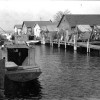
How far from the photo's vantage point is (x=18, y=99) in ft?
72.9

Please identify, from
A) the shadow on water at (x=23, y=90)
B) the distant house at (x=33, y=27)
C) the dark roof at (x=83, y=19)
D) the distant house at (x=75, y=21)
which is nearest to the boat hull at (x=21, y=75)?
the shadow on water at (x=23, y=90)

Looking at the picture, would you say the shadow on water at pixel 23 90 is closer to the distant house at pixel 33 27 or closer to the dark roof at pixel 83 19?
the dark roof at pixel 83 19

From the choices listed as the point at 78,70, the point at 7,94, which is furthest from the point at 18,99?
the point at 78,70

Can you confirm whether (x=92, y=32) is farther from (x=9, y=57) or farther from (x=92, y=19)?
(x=9, y=57)

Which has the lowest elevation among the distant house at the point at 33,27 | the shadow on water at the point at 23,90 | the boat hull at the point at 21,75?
the shadow on water at the point at 23,90

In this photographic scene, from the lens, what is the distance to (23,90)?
81.9 feet

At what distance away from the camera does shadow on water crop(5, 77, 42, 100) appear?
23123 millimetres

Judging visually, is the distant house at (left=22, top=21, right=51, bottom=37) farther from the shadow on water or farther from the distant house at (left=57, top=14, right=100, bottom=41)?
the shadow on water

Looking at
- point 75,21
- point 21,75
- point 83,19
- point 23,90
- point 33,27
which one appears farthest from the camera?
point 33,27

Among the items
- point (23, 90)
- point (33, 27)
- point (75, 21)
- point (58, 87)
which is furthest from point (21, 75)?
point (33, 27)

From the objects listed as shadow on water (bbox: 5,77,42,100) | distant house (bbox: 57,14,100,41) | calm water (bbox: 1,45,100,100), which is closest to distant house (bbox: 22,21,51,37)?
distant house (bbox: 57,14,100,41)

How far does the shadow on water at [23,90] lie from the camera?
23123 millimetres

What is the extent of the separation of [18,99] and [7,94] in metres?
1.77

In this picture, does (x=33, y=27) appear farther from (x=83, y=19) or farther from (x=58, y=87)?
(x=58, y=87)
